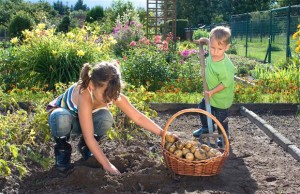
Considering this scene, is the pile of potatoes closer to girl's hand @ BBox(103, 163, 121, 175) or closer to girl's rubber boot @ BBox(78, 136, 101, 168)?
girl's hand @ BBox(103, 163, 121, 175)

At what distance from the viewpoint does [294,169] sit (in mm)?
3932

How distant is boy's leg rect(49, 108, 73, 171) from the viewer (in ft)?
11.7

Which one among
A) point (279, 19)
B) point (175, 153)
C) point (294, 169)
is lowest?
point (294, 169)

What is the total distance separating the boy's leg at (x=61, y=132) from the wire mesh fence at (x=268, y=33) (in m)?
9.11

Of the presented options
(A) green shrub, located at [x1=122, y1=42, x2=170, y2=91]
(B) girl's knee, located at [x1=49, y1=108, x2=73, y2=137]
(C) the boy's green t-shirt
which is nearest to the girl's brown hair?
(B) girl's knee, located at [x1=49, y1=108, x2=73, y2=137]

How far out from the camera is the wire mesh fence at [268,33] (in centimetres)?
1271

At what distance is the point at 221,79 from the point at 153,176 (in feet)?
5.34

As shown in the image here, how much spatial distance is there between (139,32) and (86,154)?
13526 mm

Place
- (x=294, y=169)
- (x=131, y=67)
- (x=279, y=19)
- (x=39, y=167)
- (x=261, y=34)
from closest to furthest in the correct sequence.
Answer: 1. (x=39, y=167)
2. (x=294, y=169)
3. (x=131, y=67)
4. (x=279, y=19)
5. (x=261, y=34)

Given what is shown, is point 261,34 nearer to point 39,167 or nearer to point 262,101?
point 262,101

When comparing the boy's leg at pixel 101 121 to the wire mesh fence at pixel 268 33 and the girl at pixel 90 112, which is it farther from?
the wire mesh fence at pixel 268 33

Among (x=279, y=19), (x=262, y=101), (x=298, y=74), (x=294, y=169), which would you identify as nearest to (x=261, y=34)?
(x=279, y=19)

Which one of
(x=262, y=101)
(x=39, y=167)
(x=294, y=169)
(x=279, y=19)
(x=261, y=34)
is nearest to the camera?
(x=39, y=167)

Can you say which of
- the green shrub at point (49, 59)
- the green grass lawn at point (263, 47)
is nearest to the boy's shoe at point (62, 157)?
the green shrub at point (49, 59)
